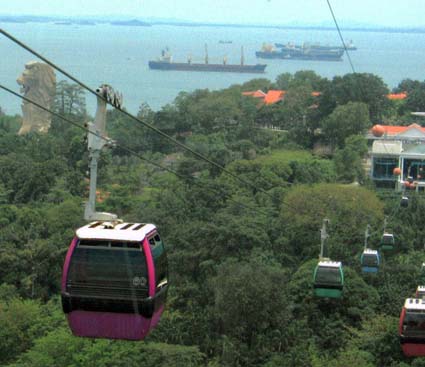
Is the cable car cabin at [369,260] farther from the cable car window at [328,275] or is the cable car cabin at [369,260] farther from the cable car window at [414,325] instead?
the cable car window at [414,325]

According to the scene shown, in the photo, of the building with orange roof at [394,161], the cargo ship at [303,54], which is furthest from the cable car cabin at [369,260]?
the cargo ship at [303,54]

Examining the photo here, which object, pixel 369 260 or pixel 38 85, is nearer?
pixel 369 260

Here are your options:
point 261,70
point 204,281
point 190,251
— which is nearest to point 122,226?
point 204,281

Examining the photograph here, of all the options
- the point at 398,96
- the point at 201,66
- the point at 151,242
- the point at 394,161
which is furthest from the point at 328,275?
the point at 201,66

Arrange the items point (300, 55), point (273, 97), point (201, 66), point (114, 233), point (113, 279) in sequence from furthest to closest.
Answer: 1. point (300, 55)
2. point (201, 66)
3. point (273, 97)
4. point (113, 279)
5. point (114, 233)

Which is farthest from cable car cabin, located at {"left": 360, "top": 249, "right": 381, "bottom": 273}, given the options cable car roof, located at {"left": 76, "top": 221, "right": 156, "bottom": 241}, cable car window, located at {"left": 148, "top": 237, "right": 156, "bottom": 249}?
cable car roof, located at {"left": 76, "top": 221, "right": 156, "bottom": 241}

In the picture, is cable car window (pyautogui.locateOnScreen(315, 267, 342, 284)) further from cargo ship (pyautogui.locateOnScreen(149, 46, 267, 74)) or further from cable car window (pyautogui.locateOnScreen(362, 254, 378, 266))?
cargo ship (pyautogui.locateOnScreen(149, 46, 267, 74))

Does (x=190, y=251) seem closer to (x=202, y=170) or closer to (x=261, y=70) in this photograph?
(x=202, y=170)

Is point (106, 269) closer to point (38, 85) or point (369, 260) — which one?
point (369, 260)
